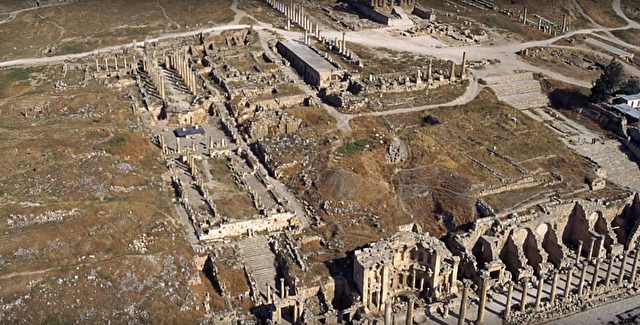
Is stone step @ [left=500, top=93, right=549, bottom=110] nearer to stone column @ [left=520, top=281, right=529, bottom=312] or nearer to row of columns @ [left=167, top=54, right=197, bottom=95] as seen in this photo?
stone column @ [left=520, top=281, right=529, bottom=312]

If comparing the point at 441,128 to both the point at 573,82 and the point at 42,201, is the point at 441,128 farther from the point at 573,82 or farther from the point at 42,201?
the point at 42,201

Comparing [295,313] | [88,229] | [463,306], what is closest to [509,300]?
[463,306]

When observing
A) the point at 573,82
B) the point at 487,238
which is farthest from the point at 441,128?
the point at 573,82

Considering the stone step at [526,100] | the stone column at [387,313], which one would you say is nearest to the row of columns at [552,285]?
the stone column at [387,313]

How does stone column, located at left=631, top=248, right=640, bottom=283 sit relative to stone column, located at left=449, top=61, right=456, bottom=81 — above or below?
below

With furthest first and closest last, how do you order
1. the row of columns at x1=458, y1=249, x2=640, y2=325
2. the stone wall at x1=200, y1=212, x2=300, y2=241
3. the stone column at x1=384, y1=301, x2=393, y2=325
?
1. the stone wall at x1=200, y1=212, x2=300, y2=241
2. the row of columns at x1=458, y1=249, x2=640, y2=325
3. the stone column at x1=384, y1=301, x2=393, y2=325

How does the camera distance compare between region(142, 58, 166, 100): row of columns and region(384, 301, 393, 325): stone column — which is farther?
region(142, 58, 166, 100): row of columns

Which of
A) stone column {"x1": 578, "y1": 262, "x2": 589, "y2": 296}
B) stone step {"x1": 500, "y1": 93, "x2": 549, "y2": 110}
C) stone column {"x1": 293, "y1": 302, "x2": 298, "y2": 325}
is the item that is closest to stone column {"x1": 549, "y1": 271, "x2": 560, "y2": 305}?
stone column {"x1": 578, "y1": 262, "x2": 589, "y2": 296}
